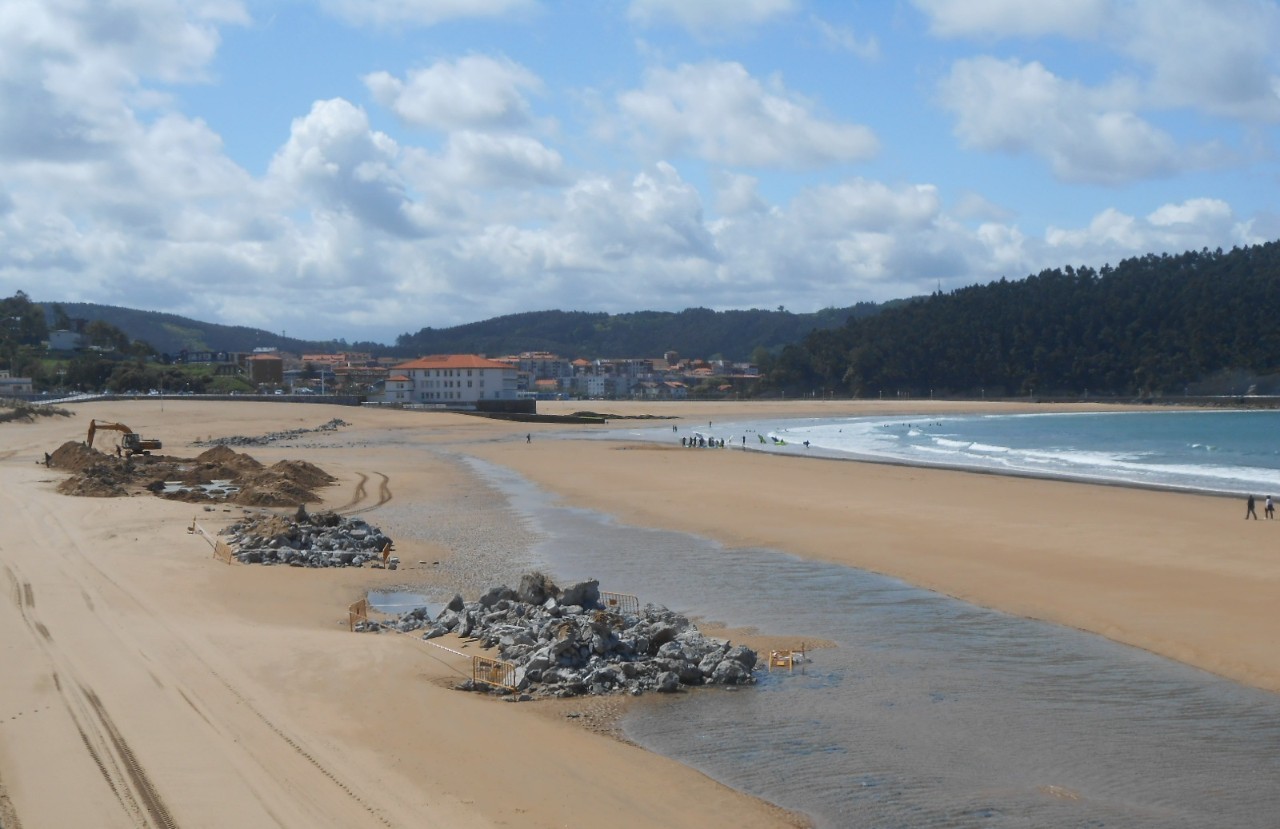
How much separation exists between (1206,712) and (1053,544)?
33.2 feet

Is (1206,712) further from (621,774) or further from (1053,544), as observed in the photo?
(1053,544)

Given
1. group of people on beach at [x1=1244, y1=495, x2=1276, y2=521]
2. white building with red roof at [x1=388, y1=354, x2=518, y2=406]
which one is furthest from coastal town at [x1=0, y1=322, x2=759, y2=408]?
group of people on beach at [x1=1244, y1=495, x2=1276, y2=521]

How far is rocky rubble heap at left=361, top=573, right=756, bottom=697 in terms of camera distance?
10.4 metres

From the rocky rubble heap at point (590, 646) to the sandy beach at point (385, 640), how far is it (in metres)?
0.65

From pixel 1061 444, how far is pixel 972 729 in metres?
46.2

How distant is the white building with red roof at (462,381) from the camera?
97250 millimetres

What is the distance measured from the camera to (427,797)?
7211mm

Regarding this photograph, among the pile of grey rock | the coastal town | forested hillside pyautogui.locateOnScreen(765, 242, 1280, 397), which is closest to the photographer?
the pile of grey rock

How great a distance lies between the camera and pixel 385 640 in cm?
1173

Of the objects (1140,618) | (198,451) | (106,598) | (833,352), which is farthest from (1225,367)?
(106,598)

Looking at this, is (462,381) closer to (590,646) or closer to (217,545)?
(217,545)

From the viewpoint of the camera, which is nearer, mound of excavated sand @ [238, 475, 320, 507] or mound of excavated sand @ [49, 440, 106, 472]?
mound of excavated sand @ [238, 475, 320, 507]

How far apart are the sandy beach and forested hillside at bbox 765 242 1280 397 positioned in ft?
350

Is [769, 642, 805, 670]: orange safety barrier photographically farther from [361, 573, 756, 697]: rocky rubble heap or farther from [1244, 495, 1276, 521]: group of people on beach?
[1244, 495, 1276, 521]: group of people on beach
